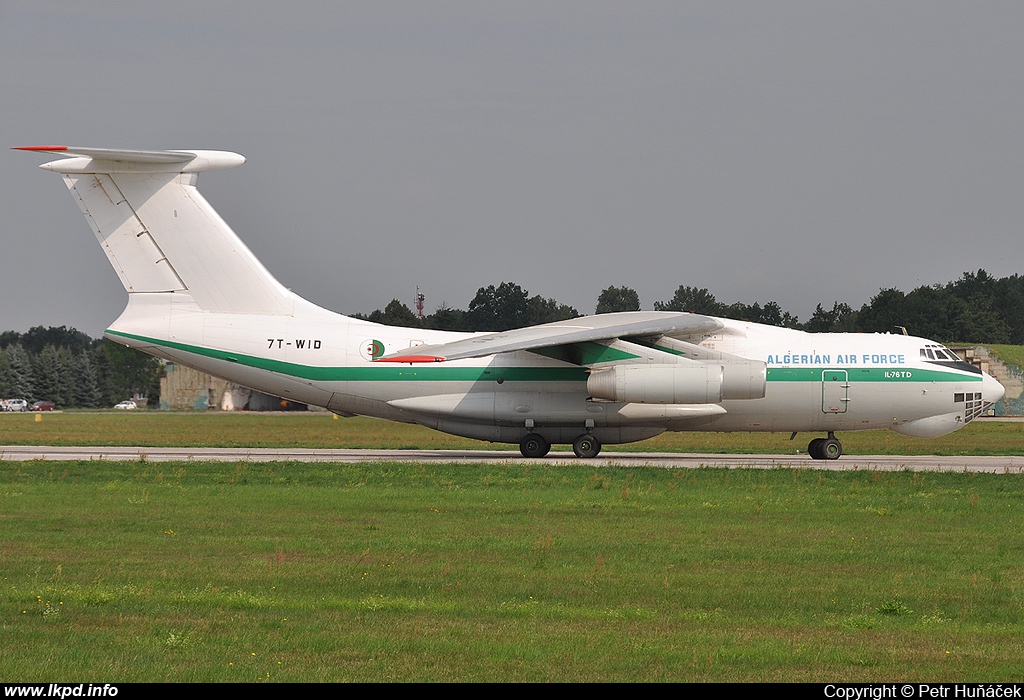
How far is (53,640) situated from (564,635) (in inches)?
144

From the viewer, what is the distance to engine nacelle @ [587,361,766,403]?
24984 millimetres

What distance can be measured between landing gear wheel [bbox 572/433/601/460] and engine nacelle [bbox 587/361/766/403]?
1.77 meters

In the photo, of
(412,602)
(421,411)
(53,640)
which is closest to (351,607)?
(412,602)

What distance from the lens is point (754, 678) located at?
7176 mm

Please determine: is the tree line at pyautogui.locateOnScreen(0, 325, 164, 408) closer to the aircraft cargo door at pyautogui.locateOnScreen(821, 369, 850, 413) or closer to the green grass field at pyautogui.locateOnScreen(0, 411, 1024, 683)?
the aircraft cargo door at pyautogui.locateOnScreen(821, 369, 850, 413)

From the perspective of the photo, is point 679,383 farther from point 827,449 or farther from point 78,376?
point 78,376

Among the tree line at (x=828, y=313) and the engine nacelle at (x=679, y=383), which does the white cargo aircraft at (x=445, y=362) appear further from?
the tree line at (x=828, y=313)

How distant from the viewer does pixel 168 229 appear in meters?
26.3

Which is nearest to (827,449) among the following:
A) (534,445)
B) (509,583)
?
(534,445)

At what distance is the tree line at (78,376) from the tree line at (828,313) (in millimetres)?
39691

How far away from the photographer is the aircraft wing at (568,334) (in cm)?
2403

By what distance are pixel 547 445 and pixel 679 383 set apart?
383 cm

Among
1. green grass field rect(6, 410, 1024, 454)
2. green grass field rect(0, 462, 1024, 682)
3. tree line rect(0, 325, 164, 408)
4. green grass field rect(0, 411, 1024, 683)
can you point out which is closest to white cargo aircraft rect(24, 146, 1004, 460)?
green grass field rect(6, 410, 1024, 454)
